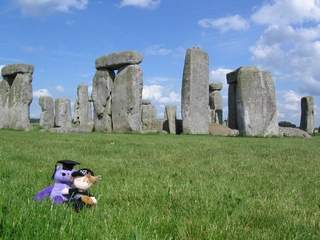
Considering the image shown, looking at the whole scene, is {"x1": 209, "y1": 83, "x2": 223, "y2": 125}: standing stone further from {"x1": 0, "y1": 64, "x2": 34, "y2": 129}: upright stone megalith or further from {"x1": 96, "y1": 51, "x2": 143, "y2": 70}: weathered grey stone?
{"x1": 0, "y1": 64, "x2": 34, "y2": 129}: upright stone megalith

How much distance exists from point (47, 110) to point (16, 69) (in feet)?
25.7

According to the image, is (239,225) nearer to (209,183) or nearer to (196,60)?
(209,183)

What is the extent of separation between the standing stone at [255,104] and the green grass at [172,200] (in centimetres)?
1420

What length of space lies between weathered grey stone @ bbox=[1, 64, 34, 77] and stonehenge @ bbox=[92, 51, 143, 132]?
4.04 meters

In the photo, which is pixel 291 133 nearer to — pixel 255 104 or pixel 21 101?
pixel 255 104

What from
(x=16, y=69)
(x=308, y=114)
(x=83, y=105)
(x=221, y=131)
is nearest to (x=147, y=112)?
(x=83, y=105)

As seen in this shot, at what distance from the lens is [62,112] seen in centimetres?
3672

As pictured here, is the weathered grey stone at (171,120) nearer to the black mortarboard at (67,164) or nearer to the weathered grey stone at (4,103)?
the weathered grey stone at (4,103)

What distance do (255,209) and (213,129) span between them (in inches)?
855

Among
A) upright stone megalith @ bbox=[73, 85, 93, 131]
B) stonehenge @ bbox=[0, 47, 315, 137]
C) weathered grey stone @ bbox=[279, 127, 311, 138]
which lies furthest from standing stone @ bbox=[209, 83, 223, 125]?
weathered grey stone @ bbox=[279, 127, 311, 138]

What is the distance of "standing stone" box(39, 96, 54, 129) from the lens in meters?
37.3

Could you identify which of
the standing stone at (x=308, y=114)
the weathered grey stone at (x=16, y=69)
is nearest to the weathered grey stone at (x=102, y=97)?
the weathered grey stone at (x=16, y=69)

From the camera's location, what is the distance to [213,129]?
27.2 meters

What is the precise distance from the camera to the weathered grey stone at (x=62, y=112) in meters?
36.5
